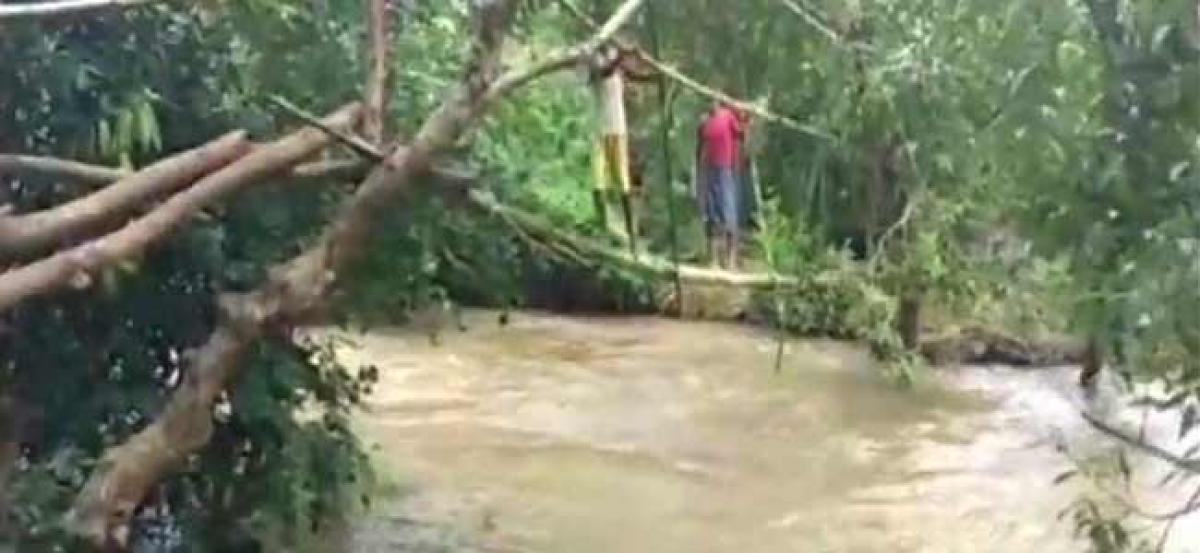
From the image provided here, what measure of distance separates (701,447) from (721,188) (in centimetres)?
187

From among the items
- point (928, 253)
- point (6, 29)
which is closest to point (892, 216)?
point (928, 253)

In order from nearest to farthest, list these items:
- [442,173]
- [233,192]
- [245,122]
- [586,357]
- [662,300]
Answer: [233,192] < [442,173] < [245,122] < [586,357] < [662,300]

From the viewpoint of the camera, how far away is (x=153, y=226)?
179 inches

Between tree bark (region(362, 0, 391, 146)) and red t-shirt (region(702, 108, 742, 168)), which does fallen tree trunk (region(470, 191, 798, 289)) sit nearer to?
tree bark (region(362, 0, 391, 146))

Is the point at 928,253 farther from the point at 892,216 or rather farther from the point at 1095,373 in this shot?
the point at 1095,373

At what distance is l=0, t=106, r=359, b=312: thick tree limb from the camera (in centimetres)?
432

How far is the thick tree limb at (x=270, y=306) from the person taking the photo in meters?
4.83

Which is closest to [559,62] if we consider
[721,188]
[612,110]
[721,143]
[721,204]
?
[612,110]

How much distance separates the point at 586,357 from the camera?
40.7ft

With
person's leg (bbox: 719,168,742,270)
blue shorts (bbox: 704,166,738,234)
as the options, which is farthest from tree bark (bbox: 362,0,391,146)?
person's leg (bbox: 719,168,742,270)

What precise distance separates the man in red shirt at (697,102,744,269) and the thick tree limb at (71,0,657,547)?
13.6 ft

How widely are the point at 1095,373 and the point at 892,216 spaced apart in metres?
3.54

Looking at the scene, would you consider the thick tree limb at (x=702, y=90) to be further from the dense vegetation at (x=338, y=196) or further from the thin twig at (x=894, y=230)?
the thin twig at (x=894, y=230)

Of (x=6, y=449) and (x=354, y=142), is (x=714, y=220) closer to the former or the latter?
(x=6, y=449)
